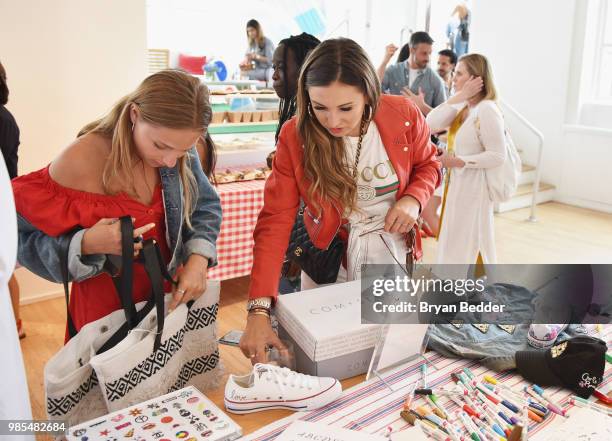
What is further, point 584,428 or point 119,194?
point 119,194

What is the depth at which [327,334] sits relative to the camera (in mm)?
1268

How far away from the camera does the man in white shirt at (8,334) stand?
1.02 m

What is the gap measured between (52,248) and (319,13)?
9.28 metres

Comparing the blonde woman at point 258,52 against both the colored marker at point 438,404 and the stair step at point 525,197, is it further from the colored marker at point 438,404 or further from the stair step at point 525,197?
the colored marker at point 438,404

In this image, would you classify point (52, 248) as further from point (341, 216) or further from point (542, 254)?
point (542, 254)

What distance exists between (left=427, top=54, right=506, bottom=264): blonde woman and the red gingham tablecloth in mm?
1289

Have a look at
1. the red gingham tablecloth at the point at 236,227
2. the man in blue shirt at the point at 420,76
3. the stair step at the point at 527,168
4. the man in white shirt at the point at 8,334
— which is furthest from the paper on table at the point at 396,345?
the stair step at the point at 527,168

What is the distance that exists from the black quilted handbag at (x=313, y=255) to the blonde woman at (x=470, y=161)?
2080 millimetres

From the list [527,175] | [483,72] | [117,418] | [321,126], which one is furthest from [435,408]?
[527,175]

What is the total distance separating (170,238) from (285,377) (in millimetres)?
556

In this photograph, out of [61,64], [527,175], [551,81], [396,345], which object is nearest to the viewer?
[396,345]

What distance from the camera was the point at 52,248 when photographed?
136 centimetres

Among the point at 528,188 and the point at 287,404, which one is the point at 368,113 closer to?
the point at 287,404

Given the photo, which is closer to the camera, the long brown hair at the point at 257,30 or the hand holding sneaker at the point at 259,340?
the hand holding sneaker at the point at 259,340
